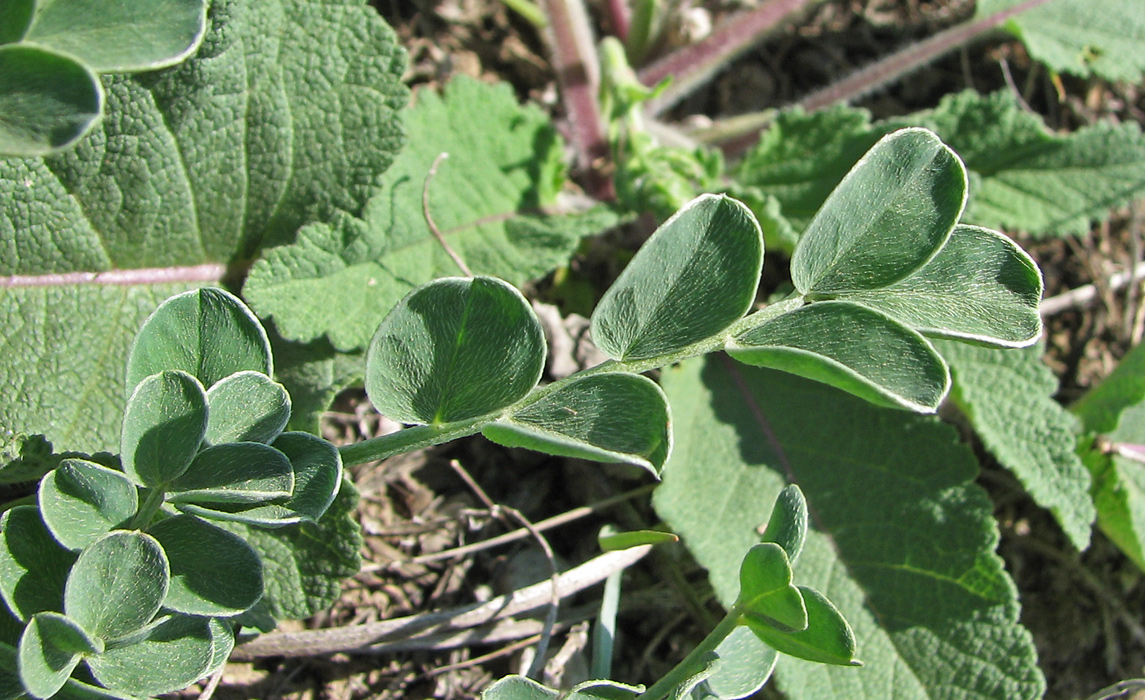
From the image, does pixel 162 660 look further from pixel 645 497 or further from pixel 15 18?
pixel 645 497

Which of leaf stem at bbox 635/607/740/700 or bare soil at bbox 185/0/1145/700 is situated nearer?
leaf stem at bbox 635/607/740/700

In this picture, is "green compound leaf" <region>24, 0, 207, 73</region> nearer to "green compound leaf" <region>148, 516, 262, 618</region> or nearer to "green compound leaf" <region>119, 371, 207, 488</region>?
"green compound leaf" <region>119, 371, 207, 488</region>

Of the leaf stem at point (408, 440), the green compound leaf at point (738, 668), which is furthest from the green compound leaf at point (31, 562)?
the green compound leaf at point (738, 668)

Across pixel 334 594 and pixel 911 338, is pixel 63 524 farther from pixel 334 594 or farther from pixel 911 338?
pixel 911 338

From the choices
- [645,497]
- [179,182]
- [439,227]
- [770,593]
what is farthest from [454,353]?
[645,497]

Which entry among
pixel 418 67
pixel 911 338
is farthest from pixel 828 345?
pixel 418 67

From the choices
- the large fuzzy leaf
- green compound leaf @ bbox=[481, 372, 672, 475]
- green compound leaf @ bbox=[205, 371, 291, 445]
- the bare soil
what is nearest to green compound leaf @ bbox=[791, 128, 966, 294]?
green compound leaf @ bbox=[481, 372, 672, 475]

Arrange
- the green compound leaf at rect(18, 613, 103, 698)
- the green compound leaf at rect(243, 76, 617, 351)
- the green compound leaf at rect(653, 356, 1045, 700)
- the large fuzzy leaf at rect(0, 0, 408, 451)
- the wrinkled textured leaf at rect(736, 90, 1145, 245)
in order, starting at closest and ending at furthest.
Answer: the green compound leaf at rect(18, 613, 103, 698) < the large fuzzy leaf at rect(0, 0, 408, 451) < the green compound leaf at rect(243, 76, 617, 351) < the green compound leaf at rect(653, 356, 1045, 700) < the wrinkled textured leaf at rect(736, 90, 1145, 245)

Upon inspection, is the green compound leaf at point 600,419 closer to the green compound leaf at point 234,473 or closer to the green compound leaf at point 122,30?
the green compound leaf at point 234,473
